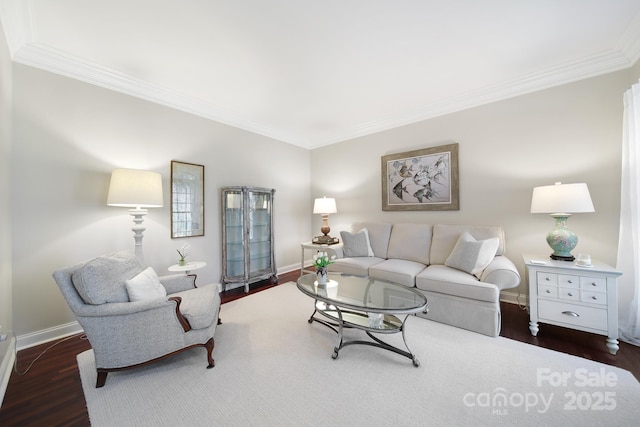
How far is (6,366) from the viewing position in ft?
5.47

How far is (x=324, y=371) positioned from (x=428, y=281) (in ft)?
4.72

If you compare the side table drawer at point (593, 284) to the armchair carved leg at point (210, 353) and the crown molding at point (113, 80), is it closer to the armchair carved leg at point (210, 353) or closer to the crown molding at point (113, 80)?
the armchair carved leg at point (210, 353)

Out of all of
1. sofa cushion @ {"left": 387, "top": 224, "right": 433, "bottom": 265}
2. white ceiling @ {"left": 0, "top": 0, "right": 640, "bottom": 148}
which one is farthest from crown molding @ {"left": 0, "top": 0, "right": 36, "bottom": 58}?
sofa cushion @ {"left": 387, "top": 224, "right": 433, "bottom": 265}

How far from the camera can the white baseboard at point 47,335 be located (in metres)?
2.05

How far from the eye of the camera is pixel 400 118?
368 cm

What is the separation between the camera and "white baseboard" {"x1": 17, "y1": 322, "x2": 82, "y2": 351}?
80.6 inches

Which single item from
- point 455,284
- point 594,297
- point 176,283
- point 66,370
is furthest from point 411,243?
point 66,370

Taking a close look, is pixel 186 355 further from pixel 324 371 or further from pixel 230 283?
pixel 230 283

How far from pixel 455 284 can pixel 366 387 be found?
1.37 m

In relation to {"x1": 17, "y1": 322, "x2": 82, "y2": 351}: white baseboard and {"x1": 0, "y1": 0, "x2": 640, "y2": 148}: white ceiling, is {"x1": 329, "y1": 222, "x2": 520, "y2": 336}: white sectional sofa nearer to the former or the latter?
{"x1": 0, "y1": 0, "x2": 640, "y2": 148}: white ceiling

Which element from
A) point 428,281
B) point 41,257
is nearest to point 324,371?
point 428,281

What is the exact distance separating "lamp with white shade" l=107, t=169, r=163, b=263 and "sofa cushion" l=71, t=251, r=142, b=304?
1.93 ft

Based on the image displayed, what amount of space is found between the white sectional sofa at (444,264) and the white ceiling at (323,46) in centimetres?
183

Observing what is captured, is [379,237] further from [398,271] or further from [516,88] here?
[516,88]
